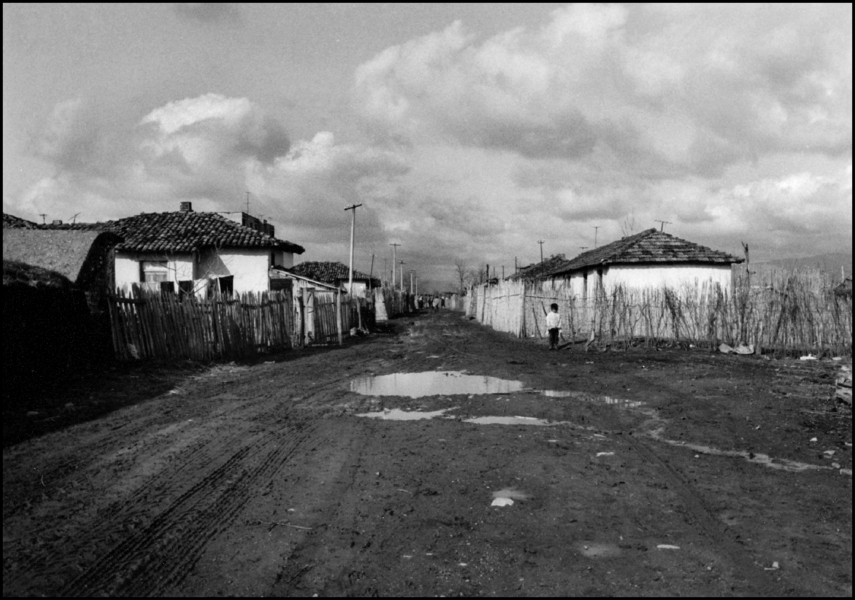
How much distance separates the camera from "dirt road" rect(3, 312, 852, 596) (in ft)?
12.2

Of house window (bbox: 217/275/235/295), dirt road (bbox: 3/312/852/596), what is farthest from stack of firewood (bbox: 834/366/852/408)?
house window (bbox: 217/275/235/295)

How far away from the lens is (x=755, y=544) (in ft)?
14.0

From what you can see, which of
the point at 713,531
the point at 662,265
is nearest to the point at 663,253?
the point at 662,265

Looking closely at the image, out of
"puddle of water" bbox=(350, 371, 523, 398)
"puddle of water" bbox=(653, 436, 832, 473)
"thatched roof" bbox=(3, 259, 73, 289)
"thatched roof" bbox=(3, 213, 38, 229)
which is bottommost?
"puddle of water" bbox=(653, 436, 832, 473)

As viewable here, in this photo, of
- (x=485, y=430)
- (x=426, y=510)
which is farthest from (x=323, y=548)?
(x=485, y=430)

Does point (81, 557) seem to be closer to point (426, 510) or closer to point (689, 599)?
point (426, 510)

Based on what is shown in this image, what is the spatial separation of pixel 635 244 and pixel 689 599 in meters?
24.2

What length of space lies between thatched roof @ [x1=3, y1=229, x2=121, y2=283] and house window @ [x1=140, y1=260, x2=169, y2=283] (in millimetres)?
11459

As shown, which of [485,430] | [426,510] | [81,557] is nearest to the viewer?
[81,557]

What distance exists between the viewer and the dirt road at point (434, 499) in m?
3.72

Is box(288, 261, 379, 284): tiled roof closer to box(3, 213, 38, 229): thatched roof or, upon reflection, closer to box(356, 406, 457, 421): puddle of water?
box(3, 213, 38, 229): thatched roof

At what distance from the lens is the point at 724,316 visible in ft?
59.5

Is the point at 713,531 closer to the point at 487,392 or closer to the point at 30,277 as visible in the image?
the point at 487,392

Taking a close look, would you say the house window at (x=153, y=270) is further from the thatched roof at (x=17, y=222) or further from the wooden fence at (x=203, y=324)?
the wooden fence at (x=203, y=324)
